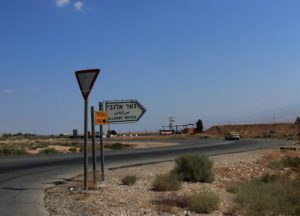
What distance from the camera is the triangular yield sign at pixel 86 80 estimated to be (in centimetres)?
1563

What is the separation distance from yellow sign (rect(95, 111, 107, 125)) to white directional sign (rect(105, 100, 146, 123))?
73 centimetres

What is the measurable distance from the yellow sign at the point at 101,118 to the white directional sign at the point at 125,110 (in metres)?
0.73

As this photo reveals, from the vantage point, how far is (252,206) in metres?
12.1

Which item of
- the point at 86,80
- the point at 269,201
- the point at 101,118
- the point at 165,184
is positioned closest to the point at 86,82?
the point at 86,80

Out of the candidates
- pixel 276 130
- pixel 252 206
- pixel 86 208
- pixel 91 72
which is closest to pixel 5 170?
pixel 91 72

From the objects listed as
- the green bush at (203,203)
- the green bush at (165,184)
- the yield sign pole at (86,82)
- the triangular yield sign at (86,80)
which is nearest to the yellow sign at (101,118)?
the yield sign pole at (86,82)

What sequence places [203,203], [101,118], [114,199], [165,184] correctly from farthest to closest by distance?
[101,118] < [165,184] < [114,199] < [203,203]

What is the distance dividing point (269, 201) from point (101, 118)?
24.4ft

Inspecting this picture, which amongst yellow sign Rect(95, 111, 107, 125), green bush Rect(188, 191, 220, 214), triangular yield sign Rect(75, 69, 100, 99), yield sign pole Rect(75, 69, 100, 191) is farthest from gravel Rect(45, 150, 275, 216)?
triangular yield sign Rect(75, 69, 100, 99)

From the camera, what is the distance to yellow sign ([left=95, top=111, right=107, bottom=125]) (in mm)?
17612

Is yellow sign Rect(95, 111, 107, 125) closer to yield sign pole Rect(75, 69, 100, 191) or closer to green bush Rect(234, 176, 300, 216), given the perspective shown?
yield sign pole Rect(75, 69, 100, 191)

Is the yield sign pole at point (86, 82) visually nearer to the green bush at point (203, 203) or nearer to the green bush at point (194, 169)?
the green bush at point (203, 203)

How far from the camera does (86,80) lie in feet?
51.5

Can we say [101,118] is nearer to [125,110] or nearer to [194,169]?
[125,110]
